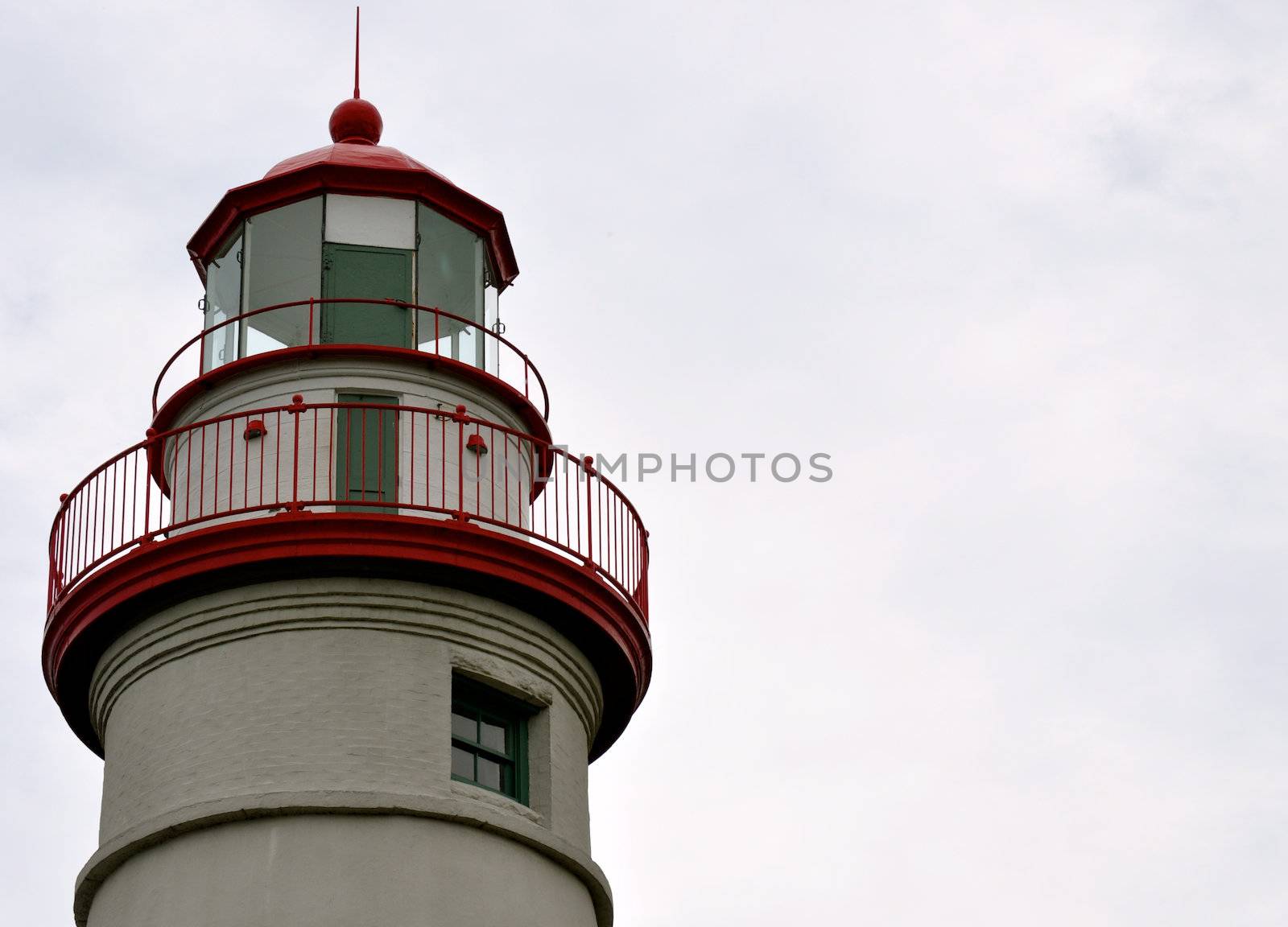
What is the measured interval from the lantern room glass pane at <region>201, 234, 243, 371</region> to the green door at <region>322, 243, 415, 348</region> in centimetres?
91

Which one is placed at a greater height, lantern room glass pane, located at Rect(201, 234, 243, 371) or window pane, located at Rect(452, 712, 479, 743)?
lantern room glass pane, located at Rect(201, 234, 243, 371)

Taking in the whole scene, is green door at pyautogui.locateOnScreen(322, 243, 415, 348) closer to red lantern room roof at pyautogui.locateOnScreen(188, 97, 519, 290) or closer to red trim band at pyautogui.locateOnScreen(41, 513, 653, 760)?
red lantern room roof at pyautogui.locateOnScreen(188, 97, 519, 290)

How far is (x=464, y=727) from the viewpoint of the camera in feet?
53.7

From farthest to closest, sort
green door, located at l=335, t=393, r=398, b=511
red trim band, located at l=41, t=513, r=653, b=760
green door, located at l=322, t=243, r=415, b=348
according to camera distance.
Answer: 1. green door, located at l=322, t=243, r=415, b=348
2. green door, located at l=335, t=393, r=398, b=511
3. red trim band, located at l=41, t=513, r=653, b=760

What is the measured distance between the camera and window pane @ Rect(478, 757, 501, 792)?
641 inches

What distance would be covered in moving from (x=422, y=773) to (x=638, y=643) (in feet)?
9.45

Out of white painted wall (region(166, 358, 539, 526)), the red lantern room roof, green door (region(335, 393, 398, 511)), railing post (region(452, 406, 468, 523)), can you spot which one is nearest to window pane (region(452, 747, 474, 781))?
railing post (region(452, 406, 468, 523))

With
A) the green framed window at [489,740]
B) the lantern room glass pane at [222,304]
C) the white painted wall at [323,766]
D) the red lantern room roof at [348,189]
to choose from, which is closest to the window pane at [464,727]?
the green framed window at [489,740]

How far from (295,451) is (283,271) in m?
3.48

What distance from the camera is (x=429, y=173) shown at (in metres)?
19.1

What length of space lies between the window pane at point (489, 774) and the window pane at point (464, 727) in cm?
19

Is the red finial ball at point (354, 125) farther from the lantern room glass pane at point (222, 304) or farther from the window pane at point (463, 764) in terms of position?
A: the window pane at point (463, 764)

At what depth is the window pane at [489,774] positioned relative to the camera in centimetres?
1628

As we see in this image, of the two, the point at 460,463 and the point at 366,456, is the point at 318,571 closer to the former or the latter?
the point at 460,463
